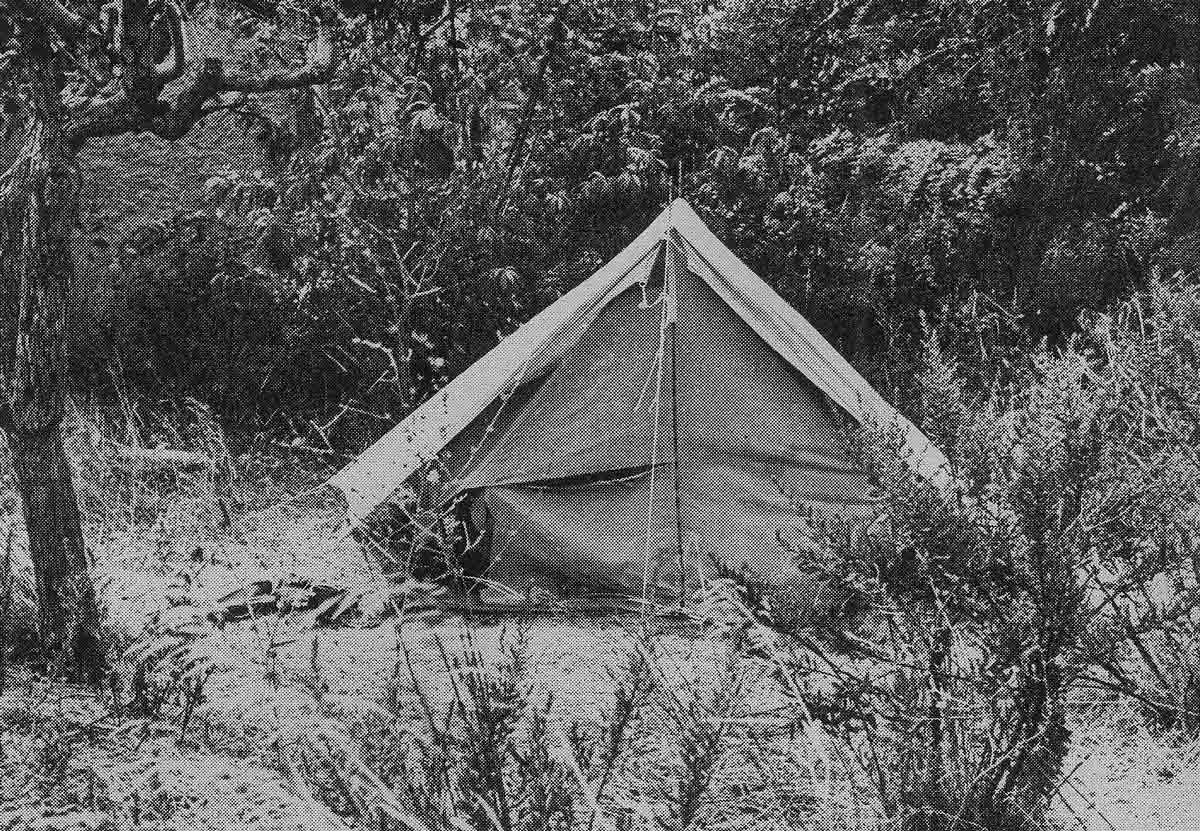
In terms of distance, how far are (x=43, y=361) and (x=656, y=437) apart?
2.22m

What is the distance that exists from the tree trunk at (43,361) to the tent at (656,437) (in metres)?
1.10

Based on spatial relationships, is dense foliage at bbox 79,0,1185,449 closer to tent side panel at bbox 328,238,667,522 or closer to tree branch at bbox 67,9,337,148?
tent side panel at bbox 328,238,667,522

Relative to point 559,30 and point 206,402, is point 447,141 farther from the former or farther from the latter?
point 206,402

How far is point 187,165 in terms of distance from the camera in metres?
9.22

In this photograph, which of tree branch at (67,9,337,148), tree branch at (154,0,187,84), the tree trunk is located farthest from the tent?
tree branch at (154,0,187,84)

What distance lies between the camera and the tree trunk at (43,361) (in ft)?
14.0

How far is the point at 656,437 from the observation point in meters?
5.02

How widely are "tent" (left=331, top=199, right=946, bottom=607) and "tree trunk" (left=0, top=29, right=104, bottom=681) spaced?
110 centimetres

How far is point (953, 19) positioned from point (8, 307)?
7.02 meters

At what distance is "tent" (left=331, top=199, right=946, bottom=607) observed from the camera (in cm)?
499

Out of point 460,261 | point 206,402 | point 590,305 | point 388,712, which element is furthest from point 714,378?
point 206,402

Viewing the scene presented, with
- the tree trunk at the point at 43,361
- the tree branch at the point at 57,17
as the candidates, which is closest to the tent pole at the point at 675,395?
the tree trunk at the point at 43,361

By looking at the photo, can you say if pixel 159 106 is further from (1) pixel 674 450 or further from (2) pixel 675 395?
(1) pixel 674 450

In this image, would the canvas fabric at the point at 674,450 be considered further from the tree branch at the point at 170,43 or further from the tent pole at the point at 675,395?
the tree branch at the point at 170,43
